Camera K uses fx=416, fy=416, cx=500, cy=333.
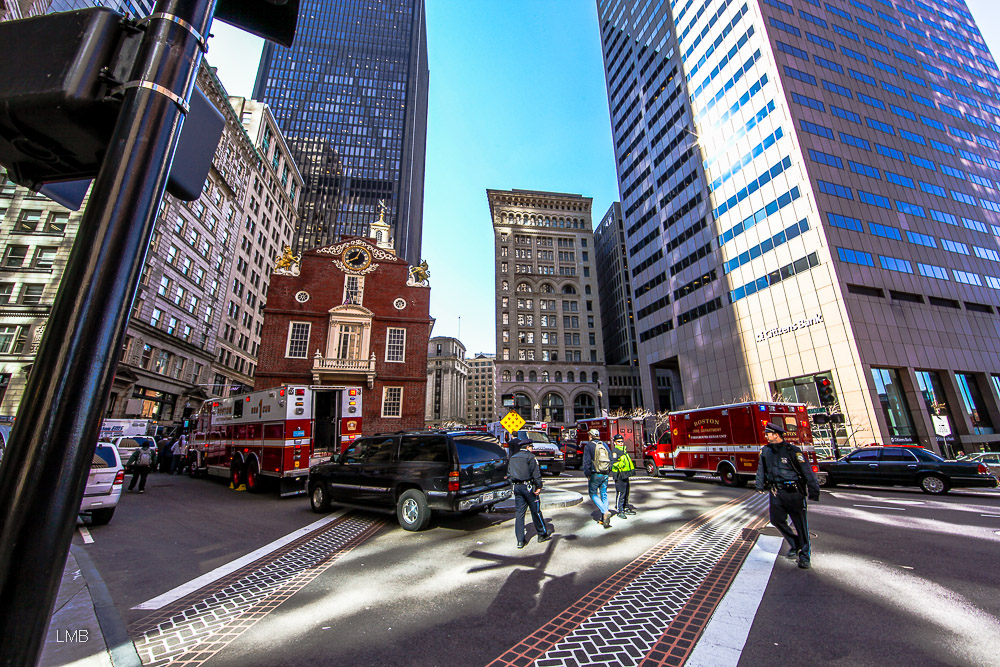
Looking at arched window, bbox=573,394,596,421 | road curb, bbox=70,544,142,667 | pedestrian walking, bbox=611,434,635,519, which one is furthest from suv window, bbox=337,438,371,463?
arched window, bbox=573,394,596,421

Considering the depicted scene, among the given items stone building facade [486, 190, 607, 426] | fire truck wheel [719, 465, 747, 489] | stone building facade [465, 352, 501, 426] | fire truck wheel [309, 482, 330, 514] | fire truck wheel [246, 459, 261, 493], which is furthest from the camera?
stone building facade [465, 352, 501, 426]

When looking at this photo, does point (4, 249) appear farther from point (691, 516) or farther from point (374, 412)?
point (691, 516)

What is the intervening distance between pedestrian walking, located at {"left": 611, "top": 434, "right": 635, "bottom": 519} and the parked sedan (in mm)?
11320

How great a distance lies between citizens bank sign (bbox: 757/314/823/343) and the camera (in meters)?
33.1

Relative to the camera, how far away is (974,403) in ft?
112

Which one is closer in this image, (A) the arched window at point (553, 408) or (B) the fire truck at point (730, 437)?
(B) the fire truck at point (730, 437)

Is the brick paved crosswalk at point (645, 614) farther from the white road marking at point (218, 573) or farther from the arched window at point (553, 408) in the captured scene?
the arched window at point (553, 408)

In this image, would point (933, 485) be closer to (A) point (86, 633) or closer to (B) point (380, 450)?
(B) point (380, 450)

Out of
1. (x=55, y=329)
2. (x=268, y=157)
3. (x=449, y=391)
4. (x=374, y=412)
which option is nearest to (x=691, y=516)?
(x=55, y=329)

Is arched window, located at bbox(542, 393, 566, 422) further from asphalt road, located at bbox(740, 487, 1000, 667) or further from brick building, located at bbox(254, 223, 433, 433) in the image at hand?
asphalt road, located at bbox(740, 487, 1000, 667)

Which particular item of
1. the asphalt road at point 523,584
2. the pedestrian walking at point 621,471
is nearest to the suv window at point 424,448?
the asphalt road at point 523,584

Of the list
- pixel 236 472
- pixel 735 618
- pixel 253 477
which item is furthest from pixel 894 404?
pixel 236 472

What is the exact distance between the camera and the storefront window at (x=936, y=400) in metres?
31.1

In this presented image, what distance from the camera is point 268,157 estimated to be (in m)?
59.4
